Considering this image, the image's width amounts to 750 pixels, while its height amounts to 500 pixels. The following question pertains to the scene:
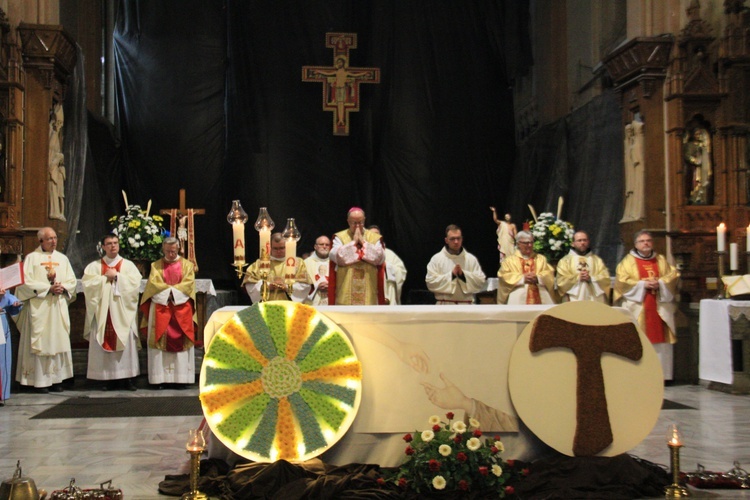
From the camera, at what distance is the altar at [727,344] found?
26.8 feet

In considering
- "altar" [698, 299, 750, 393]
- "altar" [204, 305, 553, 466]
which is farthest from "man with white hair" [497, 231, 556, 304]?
"altar" [204, 305, 553, 466]

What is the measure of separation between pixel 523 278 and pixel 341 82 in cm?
583

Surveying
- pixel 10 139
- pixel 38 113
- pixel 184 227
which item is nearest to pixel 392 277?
pixel 184 227

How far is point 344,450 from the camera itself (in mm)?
4668

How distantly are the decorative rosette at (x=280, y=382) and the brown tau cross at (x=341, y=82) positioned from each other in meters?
9.05

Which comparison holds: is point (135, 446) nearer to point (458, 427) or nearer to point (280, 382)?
point (280, 382)

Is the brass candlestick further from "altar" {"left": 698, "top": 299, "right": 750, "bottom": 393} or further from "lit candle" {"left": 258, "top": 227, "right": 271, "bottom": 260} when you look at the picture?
"lit candle" {"left": 258, "top": 227, "right": 271, "bottom": 260}

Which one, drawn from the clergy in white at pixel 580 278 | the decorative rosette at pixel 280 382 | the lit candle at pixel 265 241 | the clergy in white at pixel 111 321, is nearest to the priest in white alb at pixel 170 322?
the clergy in white at pixel 111 321

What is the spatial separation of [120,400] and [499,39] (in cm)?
922

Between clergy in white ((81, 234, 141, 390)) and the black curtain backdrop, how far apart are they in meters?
3.94

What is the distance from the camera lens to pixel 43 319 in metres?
8.50

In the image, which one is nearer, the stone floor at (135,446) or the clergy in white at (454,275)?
the stone floor at (135,446)

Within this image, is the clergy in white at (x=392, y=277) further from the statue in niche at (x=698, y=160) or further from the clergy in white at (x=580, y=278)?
the statue in niche at (x=698, y=160)

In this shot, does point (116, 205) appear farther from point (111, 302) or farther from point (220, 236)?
point (111, 302)
